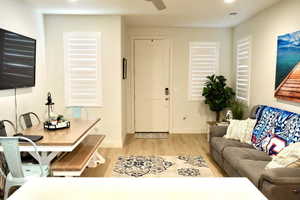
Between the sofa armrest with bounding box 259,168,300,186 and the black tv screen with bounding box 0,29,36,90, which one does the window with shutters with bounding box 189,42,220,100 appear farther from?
the sofa armrest with bounding box 259,168,300,186

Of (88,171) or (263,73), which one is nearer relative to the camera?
(88,171)

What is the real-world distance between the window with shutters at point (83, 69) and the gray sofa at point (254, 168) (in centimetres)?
236

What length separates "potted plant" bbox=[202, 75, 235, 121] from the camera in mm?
5426

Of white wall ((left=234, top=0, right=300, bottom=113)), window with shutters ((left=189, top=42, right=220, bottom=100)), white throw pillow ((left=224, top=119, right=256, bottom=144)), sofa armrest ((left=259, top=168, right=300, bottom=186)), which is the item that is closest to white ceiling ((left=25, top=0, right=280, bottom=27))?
white wall ((left=234, top=0, right=300, bottom=113))

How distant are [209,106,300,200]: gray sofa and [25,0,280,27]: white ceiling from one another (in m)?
1.73

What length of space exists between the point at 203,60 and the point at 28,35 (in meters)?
3.77

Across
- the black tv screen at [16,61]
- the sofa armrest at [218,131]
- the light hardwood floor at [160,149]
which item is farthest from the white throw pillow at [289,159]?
the black tv screen at [16,61]

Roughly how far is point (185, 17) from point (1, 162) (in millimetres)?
3884

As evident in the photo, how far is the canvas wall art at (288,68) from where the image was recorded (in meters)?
3.23

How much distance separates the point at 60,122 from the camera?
3486mm

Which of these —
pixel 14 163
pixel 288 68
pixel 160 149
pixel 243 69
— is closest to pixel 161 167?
pixel 160 149

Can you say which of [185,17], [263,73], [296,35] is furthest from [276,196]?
[185,17]

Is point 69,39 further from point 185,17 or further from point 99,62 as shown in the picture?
point 185,17

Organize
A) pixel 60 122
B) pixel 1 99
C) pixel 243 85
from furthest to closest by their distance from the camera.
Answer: pixel 243 85
pixel 60 122
pixel 1 99
